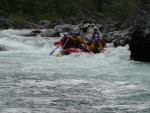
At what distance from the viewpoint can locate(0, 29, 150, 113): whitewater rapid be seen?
10758 mm

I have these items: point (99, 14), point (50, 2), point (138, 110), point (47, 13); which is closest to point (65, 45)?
point (138, 110)

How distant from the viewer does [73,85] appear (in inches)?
530

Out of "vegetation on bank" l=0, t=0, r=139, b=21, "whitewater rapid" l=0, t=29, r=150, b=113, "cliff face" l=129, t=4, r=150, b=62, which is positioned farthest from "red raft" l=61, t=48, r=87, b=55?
"vegetation on bank" l=0, t=0, r=139, b=21

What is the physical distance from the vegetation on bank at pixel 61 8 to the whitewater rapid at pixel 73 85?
169 ft

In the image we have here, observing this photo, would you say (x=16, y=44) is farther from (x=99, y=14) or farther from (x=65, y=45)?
(x=99, y=14)

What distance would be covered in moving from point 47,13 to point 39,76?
7074 centimetres

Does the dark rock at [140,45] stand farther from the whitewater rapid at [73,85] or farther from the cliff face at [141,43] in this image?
the whitewater rapid at [73,85]

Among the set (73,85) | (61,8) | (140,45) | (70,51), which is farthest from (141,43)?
(61,8)

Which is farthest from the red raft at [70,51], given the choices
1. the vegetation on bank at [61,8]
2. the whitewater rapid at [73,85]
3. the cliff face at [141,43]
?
the vegetation on bank at [61,8]

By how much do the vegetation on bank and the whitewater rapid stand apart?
169 ft

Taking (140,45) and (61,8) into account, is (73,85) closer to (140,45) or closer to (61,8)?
(140,45)

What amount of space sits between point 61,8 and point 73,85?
3265 inches

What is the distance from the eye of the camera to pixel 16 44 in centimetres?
2736

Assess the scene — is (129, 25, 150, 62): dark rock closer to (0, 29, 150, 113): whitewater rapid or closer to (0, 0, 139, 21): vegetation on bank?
(0, 29, 150, 113): whitewater rapid
